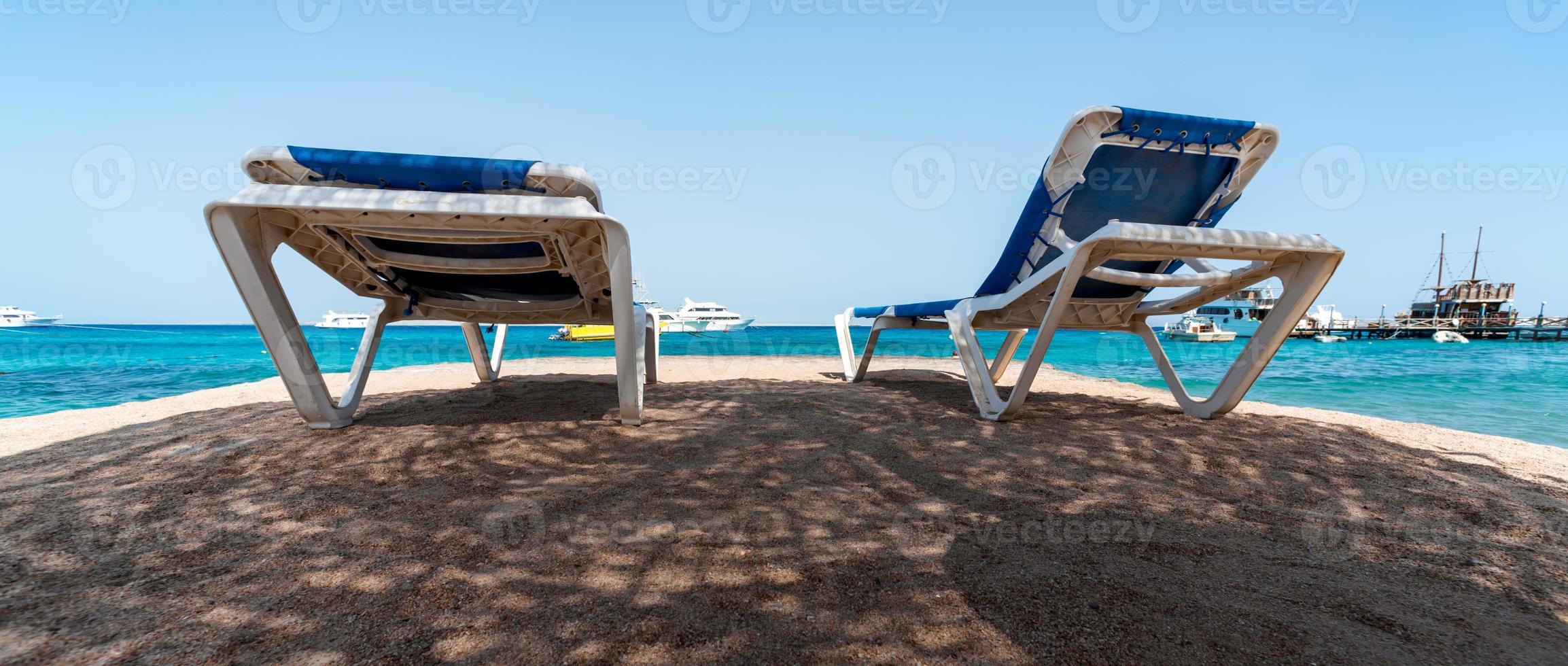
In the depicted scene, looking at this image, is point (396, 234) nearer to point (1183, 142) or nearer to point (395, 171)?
point (395, 171)

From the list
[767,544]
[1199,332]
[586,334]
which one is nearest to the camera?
[767,544]

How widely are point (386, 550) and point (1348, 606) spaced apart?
12.1ft

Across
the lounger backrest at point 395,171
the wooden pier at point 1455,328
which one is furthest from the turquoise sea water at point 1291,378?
the wooden pier at point 1455,328

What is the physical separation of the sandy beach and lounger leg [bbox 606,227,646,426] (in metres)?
0.38

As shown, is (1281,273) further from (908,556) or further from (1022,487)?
Answer: (908,556)

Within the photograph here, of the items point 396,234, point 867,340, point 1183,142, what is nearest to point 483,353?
point 396,234

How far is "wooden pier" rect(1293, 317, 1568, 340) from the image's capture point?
1774 inches

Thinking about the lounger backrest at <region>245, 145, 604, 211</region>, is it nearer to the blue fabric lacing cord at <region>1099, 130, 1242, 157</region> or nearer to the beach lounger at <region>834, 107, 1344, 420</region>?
the beach lounger at <region>834, 107, 1344, 420</region>

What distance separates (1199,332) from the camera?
141 ft

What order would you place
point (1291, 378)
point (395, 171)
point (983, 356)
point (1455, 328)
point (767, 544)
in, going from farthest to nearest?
point (1455, 328) < point (1291, 378) < point (983, 356) < point (395, 171) < point (767, 544)

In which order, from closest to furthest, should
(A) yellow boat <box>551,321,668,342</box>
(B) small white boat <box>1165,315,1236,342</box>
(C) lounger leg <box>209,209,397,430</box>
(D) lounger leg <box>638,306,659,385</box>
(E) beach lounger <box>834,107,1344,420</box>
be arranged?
(C) lounger leg <box>209,209,397,430</box> → (E) beach lounger <box>834,107,1344,420</box> → (D) lounger leg <box>638,306,659,385</box> → (A) yellow boat <box>551,321,668,342</box> → (B) small white boat <box>1165,315,1236,342</box>

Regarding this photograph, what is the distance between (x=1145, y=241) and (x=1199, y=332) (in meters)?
48.5

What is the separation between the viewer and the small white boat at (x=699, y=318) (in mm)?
54750

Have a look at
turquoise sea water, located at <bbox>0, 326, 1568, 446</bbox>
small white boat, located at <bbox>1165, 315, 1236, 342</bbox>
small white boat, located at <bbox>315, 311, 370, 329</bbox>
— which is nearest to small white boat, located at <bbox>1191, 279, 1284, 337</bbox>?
small white boat, located at <bbox>1165, 315, 1236, 342</bbox>
